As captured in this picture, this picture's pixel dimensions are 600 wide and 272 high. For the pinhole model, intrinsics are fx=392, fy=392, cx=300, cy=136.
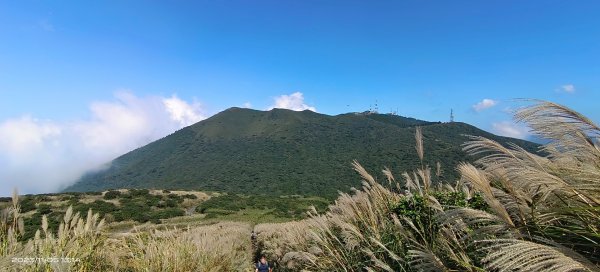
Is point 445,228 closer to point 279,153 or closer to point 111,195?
point 111,195

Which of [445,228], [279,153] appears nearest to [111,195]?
[445,228]

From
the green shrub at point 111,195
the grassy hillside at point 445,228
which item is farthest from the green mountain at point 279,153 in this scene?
the grassy hillside at point 445,228

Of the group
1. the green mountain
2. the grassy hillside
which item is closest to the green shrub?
the grassy hillside

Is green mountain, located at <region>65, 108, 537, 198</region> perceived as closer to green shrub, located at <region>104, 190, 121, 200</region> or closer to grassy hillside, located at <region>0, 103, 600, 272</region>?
green shrub, located at <region>104, 190, 121, 200</region>

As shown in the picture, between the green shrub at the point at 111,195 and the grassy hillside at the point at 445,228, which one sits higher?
the green shrub at the point at 111,195

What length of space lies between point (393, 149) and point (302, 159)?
96.1 feet

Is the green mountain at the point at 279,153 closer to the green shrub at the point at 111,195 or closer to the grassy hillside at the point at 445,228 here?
the green shrub at the point at 111,195

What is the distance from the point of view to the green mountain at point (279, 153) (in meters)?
103

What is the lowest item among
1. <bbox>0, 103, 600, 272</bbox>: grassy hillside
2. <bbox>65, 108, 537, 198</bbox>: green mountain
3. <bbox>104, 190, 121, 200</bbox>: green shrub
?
<bbox>0, 103, 600, 272</bbox>: grassy hillside

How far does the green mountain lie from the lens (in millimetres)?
102875

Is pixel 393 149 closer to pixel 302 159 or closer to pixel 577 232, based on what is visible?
pixel 302 159

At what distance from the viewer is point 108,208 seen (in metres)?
40.1

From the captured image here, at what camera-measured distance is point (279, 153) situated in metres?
133

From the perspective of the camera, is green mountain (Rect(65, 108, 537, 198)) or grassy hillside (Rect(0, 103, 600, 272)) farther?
green mountain (Rect(65, 108, 537, 198))
